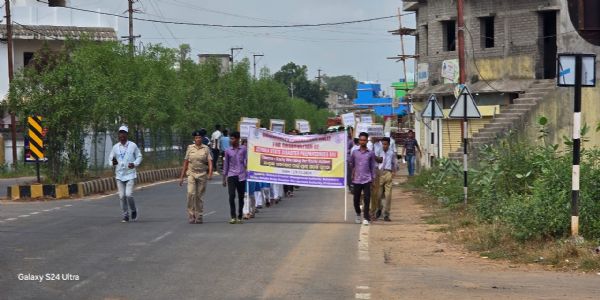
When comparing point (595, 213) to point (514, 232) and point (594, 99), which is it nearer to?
point (514, 232)

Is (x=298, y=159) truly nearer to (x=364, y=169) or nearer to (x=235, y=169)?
(x=235, y=169)

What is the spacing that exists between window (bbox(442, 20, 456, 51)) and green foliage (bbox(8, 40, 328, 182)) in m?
12.5

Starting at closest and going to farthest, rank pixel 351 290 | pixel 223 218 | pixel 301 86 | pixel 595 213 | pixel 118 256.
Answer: pixel 351 290 → pixel 118 256 → pixel 595 213 → pixel 223 218 → pixel 301 86

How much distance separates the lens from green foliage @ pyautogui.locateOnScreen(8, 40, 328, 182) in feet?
91.5

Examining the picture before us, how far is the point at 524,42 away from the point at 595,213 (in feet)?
77.1

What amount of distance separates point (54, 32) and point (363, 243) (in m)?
45.0

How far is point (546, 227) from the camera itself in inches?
555

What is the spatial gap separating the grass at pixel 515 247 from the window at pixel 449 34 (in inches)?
875

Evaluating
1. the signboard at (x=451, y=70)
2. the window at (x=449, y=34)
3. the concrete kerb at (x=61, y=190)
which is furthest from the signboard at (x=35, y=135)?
the window at (x=449, y=34)

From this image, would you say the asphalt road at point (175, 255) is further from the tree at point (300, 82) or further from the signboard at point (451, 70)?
the tree at point (300, 82)

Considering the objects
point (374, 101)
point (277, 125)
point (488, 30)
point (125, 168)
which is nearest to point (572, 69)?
point (125, 168)

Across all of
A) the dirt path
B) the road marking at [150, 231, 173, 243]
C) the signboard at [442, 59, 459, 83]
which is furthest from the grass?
the signboard at [442, 59, 459, 83]

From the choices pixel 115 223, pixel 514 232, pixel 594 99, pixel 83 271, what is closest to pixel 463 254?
pixel 514 232

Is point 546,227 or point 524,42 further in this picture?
point 524,42
